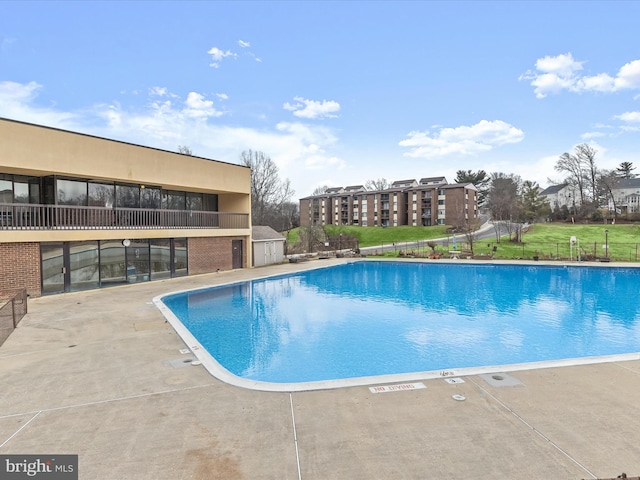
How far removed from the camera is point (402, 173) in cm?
9175

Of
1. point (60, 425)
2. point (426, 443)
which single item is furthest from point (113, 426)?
point (426, 443)

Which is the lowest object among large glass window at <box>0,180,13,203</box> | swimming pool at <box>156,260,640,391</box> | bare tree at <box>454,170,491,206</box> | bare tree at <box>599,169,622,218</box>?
swimming pool at <box>156,260,640,391</box>

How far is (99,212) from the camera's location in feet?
57.8

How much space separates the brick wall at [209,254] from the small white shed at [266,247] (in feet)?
7.61

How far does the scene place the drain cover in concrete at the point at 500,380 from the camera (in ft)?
20.1

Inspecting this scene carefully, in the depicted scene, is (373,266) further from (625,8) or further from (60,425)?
(60,425)

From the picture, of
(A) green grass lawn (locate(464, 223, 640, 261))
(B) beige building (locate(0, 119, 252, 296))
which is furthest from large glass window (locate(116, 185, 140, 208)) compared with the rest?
(A) green grass lawn (locate(464, 223, 640, 261))

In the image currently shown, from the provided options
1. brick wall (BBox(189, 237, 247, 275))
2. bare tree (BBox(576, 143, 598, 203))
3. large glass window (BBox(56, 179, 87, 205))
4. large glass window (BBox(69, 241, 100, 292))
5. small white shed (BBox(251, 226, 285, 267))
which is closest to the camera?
large glass window (BBox(69, 241, 100, 292))

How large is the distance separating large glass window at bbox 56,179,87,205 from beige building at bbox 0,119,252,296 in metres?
0.04

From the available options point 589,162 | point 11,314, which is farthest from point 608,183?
point 11,314

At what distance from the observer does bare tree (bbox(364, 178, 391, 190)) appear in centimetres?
9603

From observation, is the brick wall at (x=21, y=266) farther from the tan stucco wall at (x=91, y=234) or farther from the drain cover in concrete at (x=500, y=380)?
the drain cover in concrete at (x=500, y=380)

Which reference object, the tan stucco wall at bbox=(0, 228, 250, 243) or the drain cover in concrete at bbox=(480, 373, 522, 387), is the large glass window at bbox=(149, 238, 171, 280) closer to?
the tan stucco wall at bbox=(0, 228, 250, 243)

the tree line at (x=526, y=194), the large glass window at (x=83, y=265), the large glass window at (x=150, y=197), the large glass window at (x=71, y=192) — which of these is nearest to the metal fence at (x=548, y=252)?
the tree line at (x=526, y=194)
